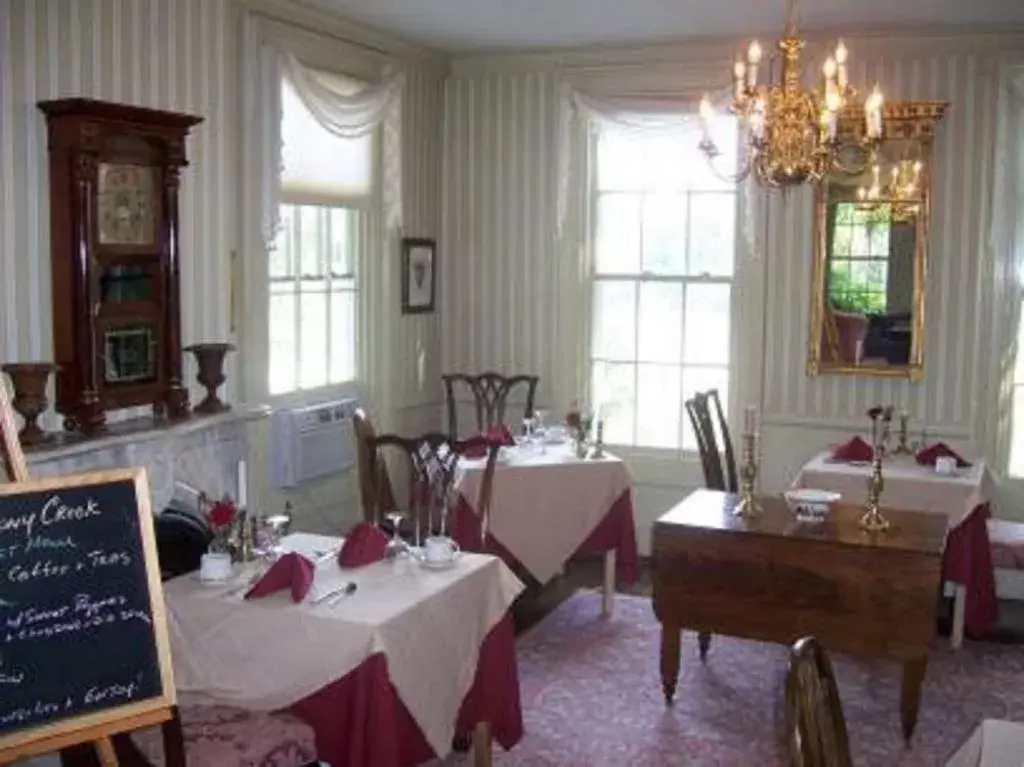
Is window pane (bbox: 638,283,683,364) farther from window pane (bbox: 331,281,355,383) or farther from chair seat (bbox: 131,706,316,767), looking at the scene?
chair seat (bbox: 131,706,316,767)

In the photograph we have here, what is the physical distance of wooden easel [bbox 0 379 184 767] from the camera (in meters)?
2.28

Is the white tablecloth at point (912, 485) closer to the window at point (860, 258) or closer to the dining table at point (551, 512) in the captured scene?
the dining table at point (551, 512)

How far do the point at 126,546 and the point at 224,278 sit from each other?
2.73 m

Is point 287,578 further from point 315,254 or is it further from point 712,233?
point 712,233

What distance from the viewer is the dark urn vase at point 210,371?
467cm

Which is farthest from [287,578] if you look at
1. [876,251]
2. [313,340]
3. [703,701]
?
[876,251]

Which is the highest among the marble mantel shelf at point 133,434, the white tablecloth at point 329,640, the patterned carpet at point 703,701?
the marble mantel shelf at point 133,434

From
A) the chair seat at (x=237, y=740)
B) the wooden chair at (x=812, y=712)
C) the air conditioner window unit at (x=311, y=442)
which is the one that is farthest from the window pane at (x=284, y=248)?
the wooden chair at (x=812, y=712)

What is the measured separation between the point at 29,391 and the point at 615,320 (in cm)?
369

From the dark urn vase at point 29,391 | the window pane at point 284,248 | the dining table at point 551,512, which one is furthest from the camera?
the window pane at point 284,248

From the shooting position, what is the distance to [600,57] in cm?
661

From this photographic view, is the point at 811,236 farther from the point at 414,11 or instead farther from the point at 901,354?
the point at 414,11

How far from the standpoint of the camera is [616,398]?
6.85m

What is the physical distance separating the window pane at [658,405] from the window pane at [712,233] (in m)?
0.59
